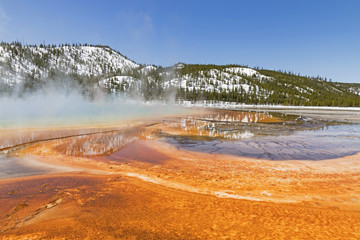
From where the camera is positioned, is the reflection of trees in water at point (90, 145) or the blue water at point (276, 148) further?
the reflection of trees in water at point (90, 145)

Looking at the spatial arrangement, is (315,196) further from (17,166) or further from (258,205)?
(17,166)

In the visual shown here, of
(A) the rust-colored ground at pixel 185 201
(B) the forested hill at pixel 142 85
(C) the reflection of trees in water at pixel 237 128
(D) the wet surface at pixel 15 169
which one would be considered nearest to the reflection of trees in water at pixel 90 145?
(A) the rust-colored ground at pixel 185 201

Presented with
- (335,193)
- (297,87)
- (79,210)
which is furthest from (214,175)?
(297,87)

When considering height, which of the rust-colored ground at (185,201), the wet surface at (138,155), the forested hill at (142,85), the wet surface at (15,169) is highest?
the forested hill at (142,85)

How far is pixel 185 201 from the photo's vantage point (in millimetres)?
5383

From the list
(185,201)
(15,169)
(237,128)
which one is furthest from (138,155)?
(237,128)

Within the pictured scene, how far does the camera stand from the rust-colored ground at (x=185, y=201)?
410 cm

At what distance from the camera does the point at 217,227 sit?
4.21 meters

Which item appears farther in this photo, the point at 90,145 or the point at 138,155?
the point at 90,145

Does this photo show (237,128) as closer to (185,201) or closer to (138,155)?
(138,155)

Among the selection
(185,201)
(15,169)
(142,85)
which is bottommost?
(15,169)

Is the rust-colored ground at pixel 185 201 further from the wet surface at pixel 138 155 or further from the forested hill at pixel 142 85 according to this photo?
the forested hill at pixel 142 85

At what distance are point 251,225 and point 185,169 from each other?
4125 millimetres

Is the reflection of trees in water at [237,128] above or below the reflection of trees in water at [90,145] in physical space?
above
